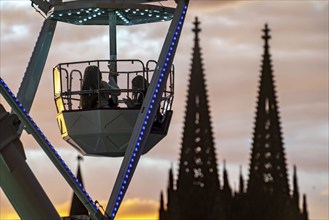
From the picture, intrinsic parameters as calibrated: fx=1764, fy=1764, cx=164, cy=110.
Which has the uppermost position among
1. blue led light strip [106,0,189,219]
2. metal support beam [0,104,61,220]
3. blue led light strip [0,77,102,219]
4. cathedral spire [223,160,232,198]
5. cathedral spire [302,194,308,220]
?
cathedral spire [223,160,232,198]

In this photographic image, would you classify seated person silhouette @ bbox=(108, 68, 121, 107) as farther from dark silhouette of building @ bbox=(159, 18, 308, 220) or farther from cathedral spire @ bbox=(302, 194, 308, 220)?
cathedral spire @ bbox=(302, 194, 308, 220)

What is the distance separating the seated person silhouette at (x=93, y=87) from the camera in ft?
81.9

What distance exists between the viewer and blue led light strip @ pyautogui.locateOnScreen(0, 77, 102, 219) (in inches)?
725

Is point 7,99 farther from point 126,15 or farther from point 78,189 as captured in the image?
point 126,15

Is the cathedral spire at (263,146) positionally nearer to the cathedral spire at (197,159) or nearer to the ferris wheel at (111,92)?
the cathedral spire at (197,159)

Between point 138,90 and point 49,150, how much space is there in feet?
16.7

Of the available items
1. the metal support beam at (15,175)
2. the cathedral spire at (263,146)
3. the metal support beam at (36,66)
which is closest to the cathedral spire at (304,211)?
the cathedral spire at (263,146)

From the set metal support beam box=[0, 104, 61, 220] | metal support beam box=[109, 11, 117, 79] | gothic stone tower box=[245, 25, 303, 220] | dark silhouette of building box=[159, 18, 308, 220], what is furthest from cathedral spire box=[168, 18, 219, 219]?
metal support beam box=[0, 104, 61, 220]

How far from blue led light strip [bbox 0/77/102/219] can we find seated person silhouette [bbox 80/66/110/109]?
376 cm

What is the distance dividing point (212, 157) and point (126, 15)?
542ft

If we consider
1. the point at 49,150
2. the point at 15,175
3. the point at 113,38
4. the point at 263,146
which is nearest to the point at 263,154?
the point at 263,146

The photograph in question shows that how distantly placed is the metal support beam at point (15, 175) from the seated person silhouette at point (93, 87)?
326 inches

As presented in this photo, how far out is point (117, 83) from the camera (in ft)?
83.2

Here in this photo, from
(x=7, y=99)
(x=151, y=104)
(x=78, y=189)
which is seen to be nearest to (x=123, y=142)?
(x=151, y=104)
